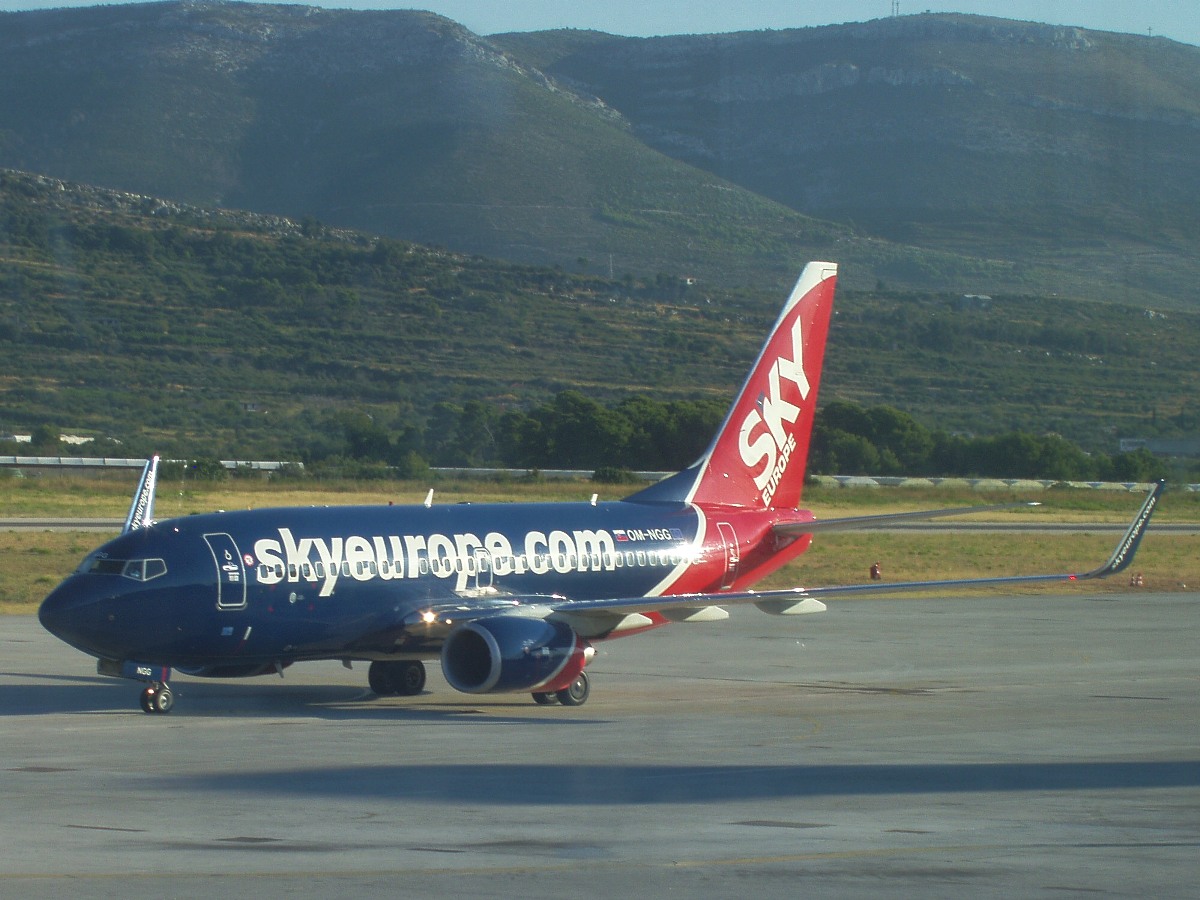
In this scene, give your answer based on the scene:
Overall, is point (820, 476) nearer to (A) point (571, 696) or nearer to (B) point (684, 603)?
(A) point (571, 696)

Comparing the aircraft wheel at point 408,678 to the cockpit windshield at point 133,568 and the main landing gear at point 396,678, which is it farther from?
the cockpit windshield at point 133,568

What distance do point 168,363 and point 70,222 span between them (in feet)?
110

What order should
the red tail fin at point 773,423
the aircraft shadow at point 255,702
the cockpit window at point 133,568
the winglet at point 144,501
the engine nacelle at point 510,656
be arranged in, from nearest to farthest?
1. the cockpit window at point 133,568
2. the engine nacelle at point 510,656
3. the aircraft shadow at point 255,702
4. the winglet at point 144,501
5. the red tail fin at point 773,423

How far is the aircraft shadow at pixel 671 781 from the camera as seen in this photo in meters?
17.2

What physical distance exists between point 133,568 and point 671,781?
379 inches

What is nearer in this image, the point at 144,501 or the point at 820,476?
the point at 144,501

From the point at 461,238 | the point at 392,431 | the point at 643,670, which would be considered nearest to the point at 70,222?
the point at 461,238

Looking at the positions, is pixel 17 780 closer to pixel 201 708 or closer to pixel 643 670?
pixel 201 708

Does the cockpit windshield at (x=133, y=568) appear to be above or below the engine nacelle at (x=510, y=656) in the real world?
above

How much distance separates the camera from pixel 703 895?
484 inches

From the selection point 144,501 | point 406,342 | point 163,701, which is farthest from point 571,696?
point 406,342

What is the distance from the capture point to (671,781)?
18.1m

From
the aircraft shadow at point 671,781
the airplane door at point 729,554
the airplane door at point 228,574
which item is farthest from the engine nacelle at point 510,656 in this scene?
the airplane door at point 729,554

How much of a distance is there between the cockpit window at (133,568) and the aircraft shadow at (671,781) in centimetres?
590
